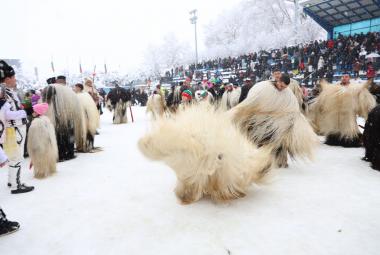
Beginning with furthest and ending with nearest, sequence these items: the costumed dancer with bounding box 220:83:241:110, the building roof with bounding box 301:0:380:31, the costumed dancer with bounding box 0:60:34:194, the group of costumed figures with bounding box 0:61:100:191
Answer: the building roof with bounding box 301:0:380:31 < the costumed dancer with bounding box 220:83:241:110 < the group of costumed figures with bounding box 0:61:100:191 < the costumed dancer with bounding box 0:60:34:194

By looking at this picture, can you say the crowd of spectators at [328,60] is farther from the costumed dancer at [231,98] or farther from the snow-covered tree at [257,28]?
the snow-covered tree at [257,28]

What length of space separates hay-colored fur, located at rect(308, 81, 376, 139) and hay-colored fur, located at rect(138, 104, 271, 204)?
315 cm

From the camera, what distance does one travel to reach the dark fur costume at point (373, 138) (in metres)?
4.04

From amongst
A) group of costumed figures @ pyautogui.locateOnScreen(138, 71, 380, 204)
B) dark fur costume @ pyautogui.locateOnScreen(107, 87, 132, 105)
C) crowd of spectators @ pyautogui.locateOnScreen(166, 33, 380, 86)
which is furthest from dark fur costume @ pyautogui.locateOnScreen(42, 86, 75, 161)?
crowd of spectators @ pyautogui.locateOnScreen(166, 33, 380, 86)

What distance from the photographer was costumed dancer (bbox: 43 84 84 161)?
5.00 m

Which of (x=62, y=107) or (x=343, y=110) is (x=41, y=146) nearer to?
(x=62, y=107)

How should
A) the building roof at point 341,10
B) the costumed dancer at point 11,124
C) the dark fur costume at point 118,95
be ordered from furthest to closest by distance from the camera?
1. the building roof at point 341,10
2. the dark fur costume at point 118,95
3. the costumed dancer at point 11,124

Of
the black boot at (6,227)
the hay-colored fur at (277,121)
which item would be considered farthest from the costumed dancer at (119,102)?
the black boot at (6,227)

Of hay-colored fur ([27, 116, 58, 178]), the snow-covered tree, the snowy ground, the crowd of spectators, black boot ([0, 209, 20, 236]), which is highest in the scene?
the snow-covered tree

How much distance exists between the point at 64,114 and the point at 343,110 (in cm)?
491

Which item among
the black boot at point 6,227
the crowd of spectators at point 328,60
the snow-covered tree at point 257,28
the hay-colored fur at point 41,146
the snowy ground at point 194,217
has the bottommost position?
the snowy ground at point 194,217

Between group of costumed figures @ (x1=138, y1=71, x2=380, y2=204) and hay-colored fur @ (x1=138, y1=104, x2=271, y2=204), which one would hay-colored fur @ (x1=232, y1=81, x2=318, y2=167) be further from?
hay-colored fur @ (x1=138, y1=104, x2=271, y2=204)

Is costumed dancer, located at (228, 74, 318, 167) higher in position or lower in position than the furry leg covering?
higher

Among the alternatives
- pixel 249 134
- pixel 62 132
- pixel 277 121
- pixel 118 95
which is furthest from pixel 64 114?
pixel 118 95
